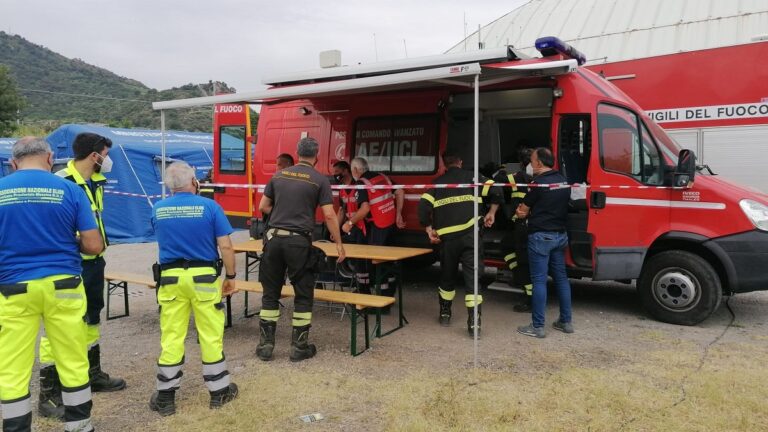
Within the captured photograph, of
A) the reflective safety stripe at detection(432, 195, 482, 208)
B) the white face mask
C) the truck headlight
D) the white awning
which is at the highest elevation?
the white awning

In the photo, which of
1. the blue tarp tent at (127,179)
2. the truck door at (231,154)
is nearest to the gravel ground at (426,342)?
the truck door at (231,154)

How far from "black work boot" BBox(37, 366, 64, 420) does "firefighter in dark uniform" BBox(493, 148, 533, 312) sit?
4.33 m

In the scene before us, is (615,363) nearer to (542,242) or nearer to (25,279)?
(542,242)

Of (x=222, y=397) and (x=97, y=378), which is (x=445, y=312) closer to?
(x=222, y=397)

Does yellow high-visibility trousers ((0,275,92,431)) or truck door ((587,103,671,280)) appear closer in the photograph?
yellow high-visibility trousers ((0,275,92,431))

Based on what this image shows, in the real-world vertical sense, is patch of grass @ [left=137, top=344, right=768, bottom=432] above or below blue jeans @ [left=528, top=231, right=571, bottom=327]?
below

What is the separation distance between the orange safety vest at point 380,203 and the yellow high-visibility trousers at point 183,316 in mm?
2657

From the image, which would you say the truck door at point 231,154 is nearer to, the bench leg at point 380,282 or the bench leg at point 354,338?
the bench leg at point 380,282

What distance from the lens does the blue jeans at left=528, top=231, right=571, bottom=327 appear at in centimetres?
526

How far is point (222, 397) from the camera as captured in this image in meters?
3.87

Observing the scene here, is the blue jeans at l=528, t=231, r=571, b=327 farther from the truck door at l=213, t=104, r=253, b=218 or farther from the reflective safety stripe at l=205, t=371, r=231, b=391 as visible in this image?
the truck door at l=213, t=104, r=253, b=218

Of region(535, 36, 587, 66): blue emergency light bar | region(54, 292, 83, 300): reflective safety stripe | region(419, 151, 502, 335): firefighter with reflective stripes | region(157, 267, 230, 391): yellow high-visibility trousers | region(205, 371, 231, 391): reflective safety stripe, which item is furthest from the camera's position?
region(535, 36, 587, 66): blue emergency light bar

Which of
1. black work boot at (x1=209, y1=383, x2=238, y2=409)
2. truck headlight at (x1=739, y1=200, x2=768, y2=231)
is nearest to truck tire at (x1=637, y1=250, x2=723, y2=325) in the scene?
truck headlight at (x1=739, y1=200, x2=768, y2=231)

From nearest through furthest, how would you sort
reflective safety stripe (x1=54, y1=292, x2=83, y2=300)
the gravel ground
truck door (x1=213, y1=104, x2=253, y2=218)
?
reflective safety stripe (x1=54, y1=292, x2=83, y2=300) < the gravel ground < truck door (x1=213, y1=104, x2=253, y2=218)
